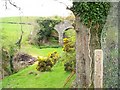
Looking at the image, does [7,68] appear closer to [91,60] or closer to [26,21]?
[26,21]

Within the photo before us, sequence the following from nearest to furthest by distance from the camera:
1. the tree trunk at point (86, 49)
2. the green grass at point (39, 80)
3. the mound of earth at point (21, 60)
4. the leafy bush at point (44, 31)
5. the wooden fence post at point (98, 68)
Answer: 1. the wooden fence post at point (98, 68)
2. the tree trunk at point (86, 49)
3. the green grass at point (39, 80)
4. the leafy bush at point (44, 31)
5. the mound of earth at point (21, 60)

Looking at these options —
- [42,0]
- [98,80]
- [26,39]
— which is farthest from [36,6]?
[98,80]

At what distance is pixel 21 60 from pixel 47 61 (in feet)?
1.72

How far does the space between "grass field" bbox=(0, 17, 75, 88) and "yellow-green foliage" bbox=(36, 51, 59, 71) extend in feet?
0.24

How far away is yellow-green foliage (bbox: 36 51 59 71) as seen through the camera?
5386 millimetres

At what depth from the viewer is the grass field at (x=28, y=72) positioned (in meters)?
5.30

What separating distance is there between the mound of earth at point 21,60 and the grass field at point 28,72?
74 millimetres

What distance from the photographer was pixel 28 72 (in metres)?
5.39

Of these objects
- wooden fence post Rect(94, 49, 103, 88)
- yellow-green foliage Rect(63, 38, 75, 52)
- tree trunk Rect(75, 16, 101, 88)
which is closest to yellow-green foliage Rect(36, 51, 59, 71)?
yellow-green foliage Rect(63, 38, 75, 52)

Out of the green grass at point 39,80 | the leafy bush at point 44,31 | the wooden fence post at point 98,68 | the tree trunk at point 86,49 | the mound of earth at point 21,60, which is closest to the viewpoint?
the wooden fence post at point 98,68

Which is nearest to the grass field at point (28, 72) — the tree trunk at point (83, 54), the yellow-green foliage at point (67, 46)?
the yellow-green foliage at point (67, 46)

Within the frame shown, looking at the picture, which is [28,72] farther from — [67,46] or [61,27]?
[61,27]

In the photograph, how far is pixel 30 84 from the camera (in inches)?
209

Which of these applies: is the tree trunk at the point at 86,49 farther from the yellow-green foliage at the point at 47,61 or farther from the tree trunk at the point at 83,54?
the yellow-green foliage at the point at 47,61
